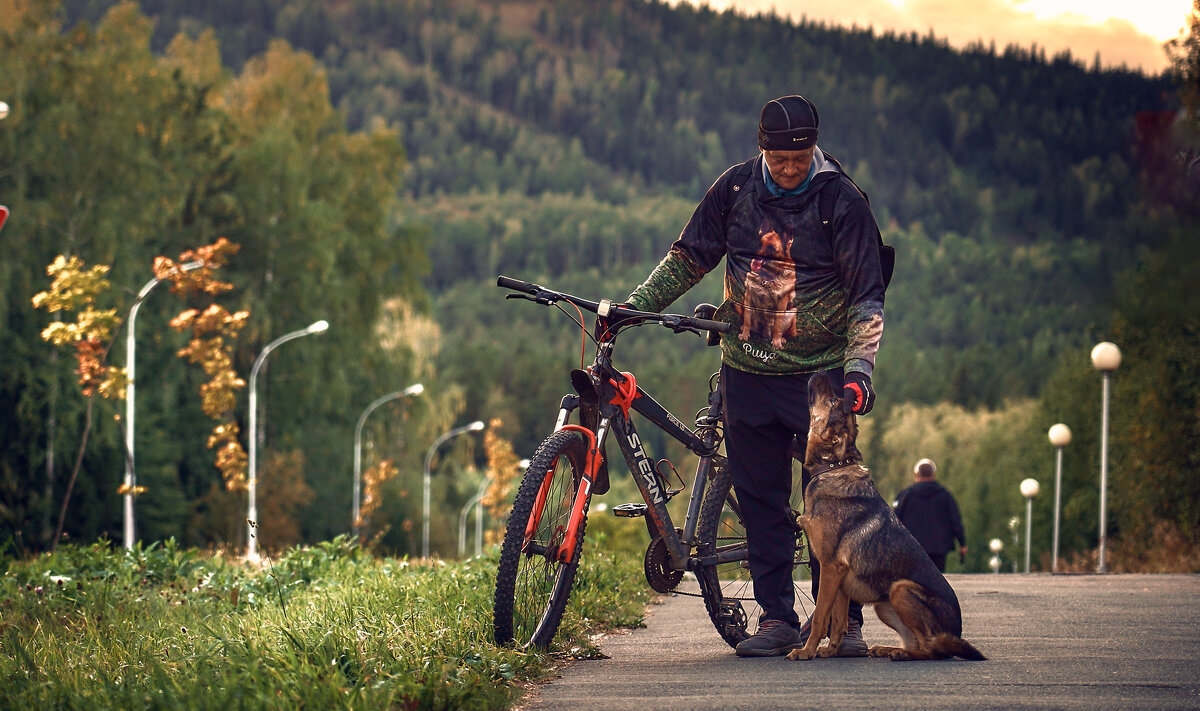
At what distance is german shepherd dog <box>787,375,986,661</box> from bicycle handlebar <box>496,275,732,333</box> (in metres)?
0.49

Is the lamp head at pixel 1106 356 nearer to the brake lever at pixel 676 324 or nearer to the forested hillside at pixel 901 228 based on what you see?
the forested hillside at pixel 901 228

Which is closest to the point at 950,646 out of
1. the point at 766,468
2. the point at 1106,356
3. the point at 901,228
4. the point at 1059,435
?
the point at 766,468

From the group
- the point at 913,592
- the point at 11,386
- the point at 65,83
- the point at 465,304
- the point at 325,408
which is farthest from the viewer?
the point at 465,304

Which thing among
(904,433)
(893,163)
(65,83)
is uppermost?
(893,163)

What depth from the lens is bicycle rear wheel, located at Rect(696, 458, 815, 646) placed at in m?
6.49

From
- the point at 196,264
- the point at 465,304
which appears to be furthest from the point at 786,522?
the point at 465,304

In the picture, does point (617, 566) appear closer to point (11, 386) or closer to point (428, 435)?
point (11, 386)

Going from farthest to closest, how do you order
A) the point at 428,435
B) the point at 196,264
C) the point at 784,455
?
1. the point at 428,435
2. the point at 196,264
3. the point at 784,455

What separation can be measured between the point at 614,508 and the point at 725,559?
22.8 inches

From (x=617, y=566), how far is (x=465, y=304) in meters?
150

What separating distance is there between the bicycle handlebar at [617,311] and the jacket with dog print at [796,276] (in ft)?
0.63

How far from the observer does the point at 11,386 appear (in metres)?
35.7

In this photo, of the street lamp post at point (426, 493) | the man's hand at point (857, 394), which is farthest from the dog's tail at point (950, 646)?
the street lamp post at point (426, 493)

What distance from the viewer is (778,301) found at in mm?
6184
